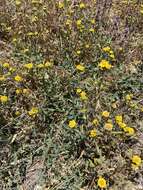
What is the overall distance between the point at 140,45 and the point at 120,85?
0.79 metres

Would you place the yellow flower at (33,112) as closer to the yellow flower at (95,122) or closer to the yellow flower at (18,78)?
the yellow flower at (18,78)

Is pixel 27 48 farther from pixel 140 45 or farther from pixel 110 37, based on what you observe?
pixel 140 45

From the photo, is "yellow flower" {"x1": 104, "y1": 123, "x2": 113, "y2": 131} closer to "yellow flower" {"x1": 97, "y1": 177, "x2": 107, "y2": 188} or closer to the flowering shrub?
the flowering shrub

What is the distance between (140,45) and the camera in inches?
162

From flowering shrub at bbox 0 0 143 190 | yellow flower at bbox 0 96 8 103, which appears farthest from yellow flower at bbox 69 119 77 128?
yellow flower at bbox 0 96 8 103

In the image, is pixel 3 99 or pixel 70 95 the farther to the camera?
pixel 70 95

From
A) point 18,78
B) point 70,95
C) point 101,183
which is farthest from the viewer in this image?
point 70,95

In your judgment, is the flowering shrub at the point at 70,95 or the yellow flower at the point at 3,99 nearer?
the flowering shrub at the point at 70,95

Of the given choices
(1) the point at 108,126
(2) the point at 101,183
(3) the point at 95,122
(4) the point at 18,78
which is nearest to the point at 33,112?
(4) the point at 18,78

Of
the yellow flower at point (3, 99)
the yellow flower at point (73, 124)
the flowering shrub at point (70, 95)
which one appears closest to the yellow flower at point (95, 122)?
the flowering shrub at point (70, 95)

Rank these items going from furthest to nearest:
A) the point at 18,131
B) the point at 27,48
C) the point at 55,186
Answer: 1. the point at 27,48
2. the point at 18,131
3. the point at 55,186

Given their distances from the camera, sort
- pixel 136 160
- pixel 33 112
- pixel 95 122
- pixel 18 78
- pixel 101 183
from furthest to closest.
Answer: pixel 18 78
pixel 33 112
pixel 95 122
pixel 136 160
pixel 101 183

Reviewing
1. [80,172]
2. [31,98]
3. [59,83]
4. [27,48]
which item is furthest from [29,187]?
[27,48]

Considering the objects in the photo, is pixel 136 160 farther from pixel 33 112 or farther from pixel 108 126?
pixel 33 112
